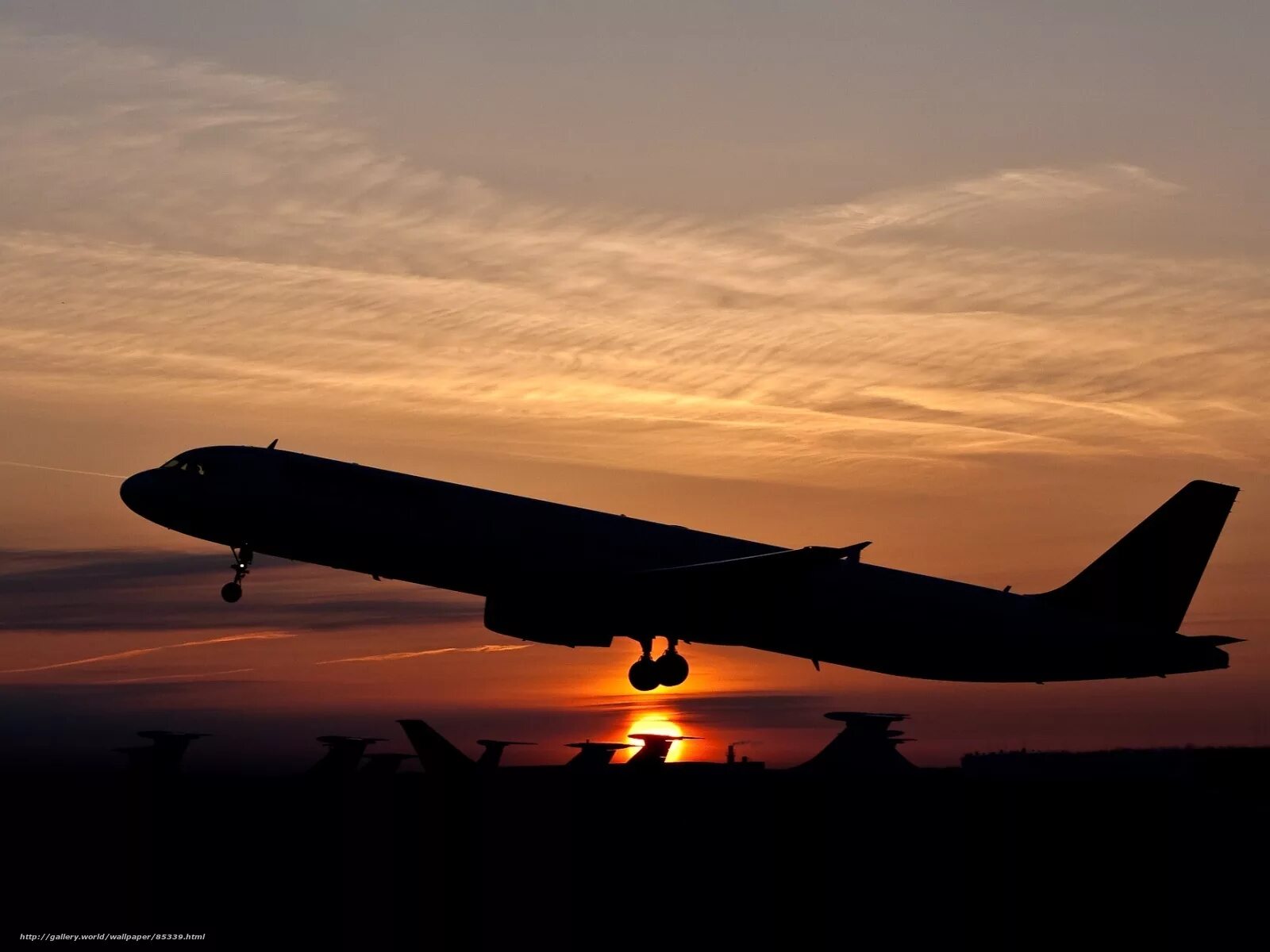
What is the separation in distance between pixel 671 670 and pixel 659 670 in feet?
1.17

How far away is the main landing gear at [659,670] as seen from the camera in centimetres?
4741

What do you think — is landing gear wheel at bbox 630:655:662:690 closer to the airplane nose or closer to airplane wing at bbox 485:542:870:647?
airplane wing at bbox 485:542:870:647

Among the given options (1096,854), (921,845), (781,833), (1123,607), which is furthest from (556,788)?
(1123,607)

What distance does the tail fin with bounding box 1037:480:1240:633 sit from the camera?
5212 cm

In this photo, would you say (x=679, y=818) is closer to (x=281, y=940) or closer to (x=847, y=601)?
(x=281, y=940)

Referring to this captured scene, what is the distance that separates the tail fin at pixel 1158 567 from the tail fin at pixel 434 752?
23.4 metres

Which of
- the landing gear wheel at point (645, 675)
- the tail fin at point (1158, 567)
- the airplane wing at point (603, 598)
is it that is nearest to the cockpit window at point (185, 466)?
the airplane wing at point (603, 598)

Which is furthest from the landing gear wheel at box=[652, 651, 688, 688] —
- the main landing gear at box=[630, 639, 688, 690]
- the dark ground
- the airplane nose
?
the airplane nose

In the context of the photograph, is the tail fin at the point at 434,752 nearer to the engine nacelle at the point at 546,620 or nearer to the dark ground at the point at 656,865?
the dark ground at the point at 656,865

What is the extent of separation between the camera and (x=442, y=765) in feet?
119

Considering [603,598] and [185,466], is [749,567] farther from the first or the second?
[185,466]

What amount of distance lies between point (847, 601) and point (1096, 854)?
1255 centimetres

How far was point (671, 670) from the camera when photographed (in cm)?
4756

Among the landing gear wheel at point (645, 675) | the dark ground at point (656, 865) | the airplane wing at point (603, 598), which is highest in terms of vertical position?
the airplane wing at point (603, 598)
